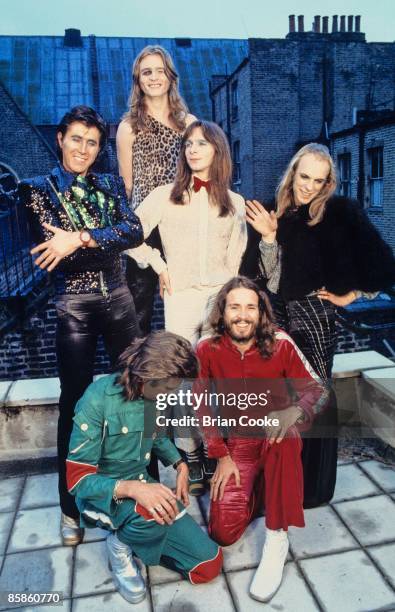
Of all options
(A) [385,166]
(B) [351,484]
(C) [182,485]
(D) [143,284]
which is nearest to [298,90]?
(A) [385,166]

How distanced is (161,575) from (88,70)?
987 inches

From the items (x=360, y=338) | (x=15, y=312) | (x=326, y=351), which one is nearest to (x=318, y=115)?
(x=360, y=338)

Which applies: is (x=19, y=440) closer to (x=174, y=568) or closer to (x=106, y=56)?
(x=174, y=568)

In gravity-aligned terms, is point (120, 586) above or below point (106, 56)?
below

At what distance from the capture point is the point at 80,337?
2580mm

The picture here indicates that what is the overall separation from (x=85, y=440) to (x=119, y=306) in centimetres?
71

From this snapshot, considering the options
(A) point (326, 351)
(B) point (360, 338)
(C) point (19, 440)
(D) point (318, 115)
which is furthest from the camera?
(D) point (318, 115)

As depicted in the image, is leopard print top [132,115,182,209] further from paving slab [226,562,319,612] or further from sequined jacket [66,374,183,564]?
paving slab [226,562,319,612]

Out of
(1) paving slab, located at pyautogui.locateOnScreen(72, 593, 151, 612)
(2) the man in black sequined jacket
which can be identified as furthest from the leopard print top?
(1) paving slab, located at pyautogui.locateOnScreen(72, 593, 151, 612)

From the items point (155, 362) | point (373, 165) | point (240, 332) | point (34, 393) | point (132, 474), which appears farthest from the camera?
point (373, 165)

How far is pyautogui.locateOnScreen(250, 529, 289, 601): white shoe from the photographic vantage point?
232cm

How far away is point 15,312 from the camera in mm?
6305

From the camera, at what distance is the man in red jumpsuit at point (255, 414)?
2.48 meters

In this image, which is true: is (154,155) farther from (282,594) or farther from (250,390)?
(282,594)
